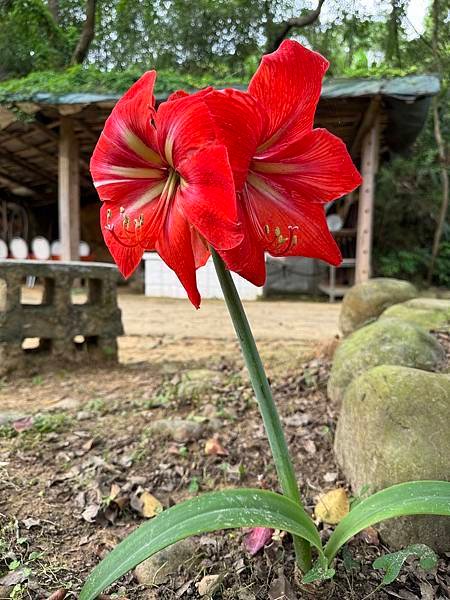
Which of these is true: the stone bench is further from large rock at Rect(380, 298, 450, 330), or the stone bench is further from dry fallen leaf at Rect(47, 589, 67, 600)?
dry fallen leaf at Rect(47, 589, 67, 600)

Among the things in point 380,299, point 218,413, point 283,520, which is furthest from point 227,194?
point 380,299

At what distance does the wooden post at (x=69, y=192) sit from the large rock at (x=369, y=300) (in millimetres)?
4727

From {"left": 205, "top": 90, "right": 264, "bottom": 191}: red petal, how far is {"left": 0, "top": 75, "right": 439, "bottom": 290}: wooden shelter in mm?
4978

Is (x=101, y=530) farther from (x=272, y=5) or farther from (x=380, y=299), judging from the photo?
(x=272, y=5)

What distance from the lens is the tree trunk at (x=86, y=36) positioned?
23.3 ft

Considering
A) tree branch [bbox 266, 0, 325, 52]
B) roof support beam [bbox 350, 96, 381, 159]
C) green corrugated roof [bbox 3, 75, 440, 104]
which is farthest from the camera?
tree branch [bbox 266, 0, 325, 52]

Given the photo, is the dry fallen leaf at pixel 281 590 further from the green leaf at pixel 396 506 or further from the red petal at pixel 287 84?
the red petal at pixel 287 84

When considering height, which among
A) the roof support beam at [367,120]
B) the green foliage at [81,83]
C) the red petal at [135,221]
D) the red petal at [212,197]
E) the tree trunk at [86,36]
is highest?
the tree trunk at [86,36]

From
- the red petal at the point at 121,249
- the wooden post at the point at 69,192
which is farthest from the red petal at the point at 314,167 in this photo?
the wooden post at the point at 69,192

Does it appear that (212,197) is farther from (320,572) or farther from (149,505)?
(149,505)

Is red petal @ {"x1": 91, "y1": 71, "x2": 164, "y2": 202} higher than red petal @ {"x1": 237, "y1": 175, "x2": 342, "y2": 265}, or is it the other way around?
red petal @ {"x1": 91, "y1": 71, "x2": 164, "y2": 202}

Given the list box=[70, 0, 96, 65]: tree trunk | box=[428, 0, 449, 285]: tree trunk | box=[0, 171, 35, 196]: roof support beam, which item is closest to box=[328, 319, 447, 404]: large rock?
box=[70, 0, 96, 65]: tree trunk

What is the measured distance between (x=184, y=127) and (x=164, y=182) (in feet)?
0.41

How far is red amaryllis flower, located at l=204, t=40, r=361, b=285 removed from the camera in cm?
58
